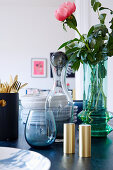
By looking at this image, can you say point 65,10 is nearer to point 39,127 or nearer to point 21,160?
point 39,127

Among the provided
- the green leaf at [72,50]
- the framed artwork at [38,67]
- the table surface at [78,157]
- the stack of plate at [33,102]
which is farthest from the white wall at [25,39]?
the table surface at [78,157]

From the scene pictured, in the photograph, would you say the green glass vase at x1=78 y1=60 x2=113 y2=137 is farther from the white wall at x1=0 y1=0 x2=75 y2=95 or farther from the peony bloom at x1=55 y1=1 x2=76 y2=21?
the white wall at x1=0 y1=0 x2=75 y2=95

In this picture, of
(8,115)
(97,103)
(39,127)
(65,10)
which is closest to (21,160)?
(39,127)

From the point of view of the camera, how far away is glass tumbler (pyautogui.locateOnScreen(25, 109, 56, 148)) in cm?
73

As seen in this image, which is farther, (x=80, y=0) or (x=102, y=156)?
(x=80, y=0)

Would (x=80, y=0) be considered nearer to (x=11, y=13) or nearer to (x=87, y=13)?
(x=87, y=13)

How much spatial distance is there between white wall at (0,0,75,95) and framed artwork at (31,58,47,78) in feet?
0.22

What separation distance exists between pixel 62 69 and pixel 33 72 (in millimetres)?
5120

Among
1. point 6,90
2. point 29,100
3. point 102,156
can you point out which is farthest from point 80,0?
point 102,156

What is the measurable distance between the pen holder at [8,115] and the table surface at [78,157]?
0.10 ft

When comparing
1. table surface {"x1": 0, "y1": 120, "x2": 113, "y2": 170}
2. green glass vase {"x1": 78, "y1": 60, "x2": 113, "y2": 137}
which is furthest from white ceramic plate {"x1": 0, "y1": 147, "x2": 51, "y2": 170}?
green glass vase {"x1": 78, "y1": 60, "x2": 113, "y2": 137}

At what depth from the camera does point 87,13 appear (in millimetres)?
2951

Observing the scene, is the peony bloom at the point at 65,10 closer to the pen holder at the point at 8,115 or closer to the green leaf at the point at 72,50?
the green leaf at the point at 72,50

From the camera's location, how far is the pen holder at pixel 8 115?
33.1 inches
